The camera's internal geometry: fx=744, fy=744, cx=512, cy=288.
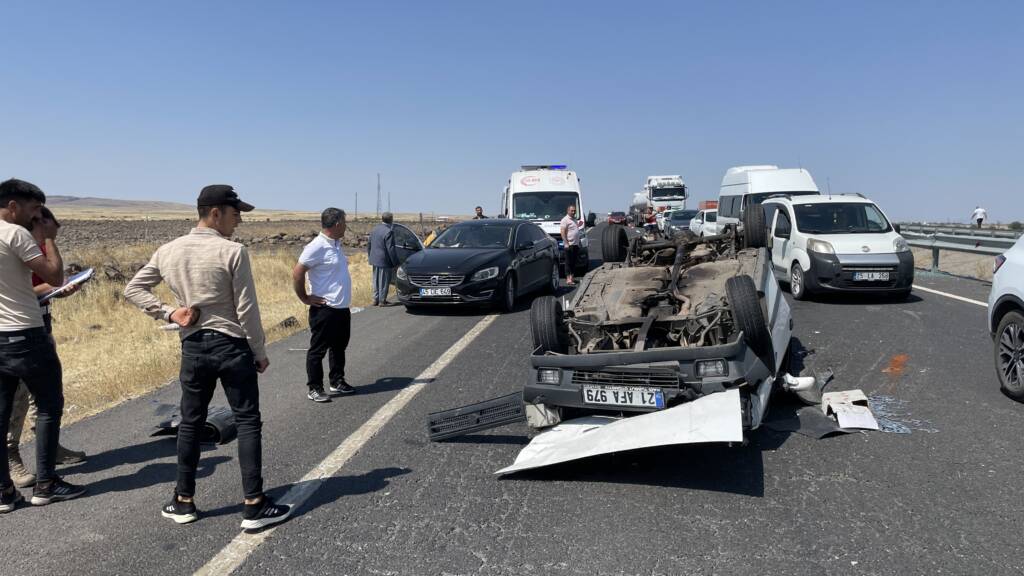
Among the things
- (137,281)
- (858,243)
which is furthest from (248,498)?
(858,243)

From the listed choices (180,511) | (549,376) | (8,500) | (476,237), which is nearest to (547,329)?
(549,376)

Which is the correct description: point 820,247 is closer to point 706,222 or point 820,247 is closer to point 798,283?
point 798,283

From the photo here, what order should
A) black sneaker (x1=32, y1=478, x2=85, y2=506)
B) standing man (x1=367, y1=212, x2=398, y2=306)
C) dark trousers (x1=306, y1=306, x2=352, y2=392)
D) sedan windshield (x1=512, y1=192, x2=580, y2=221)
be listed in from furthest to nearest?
1. sedan windshield (x1=512, y1=192, x2=580, y2=221)
2. standing man (x1=367, y1=212, x2=398, y2=306)
3. dark trousers (x1=306, y1=306, x2=352, y2=392)
4. black sneaker (x1=32, y1=478, x2=85, y2=506)

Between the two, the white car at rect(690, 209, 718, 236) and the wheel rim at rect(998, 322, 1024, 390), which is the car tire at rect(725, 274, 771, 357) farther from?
the white car at rect(690, 209, 718, 236)

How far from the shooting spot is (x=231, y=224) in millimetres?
4281

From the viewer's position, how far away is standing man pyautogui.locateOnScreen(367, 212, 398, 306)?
1375cm

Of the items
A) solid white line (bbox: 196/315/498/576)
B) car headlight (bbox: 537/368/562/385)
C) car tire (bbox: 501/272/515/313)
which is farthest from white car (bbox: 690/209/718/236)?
car headlight (bbox: 537/368/562/385)

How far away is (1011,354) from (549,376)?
4.07m

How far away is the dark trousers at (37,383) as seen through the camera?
439cm

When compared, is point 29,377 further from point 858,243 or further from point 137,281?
point 858,243

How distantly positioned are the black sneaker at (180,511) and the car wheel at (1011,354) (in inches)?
245

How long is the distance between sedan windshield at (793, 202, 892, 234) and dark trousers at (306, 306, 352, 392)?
9.21 m

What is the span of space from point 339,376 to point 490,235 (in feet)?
22.5

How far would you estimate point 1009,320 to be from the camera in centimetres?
637
